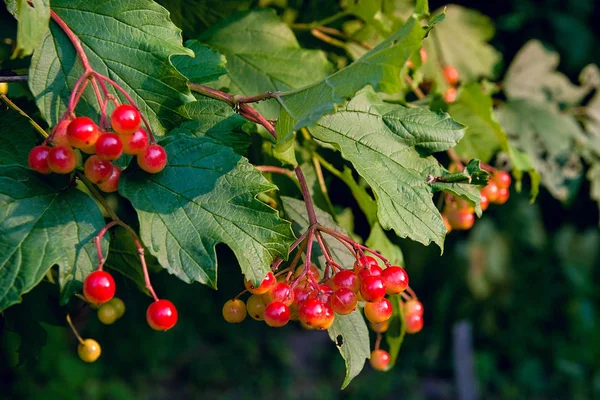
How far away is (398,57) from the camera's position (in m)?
0.79

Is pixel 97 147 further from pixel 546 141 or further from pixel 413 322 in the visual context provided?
pixel 546 141

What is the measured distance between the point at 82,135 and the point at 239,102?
0.89ft

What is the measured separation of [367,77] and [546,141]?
1.08 meters

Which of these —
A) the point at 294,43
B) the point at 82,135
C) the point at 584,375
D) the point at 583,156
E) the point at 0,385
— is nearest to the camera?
the point at 82,135

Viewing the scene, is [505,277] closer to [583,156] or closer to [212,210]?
[583,156]

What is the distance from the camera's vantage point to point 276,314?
0.87m

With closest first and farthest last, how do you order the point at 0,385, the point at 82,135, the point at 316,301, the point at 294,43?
the point at 82,135 → the point at 316,301 → the point at 294,43 → the point at 0,385

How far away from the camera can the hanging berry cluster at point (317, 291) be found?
0.87 metres

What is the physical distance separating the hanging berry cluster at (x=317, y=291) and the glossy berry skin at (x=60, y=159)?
0.29 m

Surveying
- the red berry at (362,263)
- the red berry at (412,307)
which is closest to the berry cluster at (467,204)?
the red berry at (412,307)

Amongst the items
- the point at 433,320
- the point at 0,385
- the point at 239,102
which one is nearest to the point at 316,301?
the point at 239,102

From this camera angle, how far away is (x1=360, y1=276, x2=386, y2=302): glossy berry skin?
2.86 ft

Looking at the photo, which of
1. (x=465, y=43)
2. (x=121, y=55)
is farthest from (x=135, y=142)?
(x=465, y=43)

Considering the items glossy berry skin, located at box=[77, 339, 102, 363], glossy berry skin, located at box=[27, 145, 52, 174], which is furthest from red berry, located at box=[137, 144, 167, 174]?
glossy berry skin, located at box=[77, 339, 102, 363]
